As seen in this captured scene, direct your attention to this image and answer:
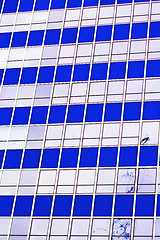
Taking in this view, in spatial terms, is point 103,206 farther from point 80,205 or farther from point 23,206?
point 23,206

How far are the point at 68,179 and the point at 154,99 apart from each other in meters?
10.1

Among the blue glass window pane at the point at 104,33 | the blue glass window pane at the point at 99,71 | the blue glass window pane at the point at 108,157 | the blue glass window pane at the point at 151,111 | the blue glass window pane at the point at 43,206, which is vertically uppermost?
the blue glass window pane at the point at 104,33

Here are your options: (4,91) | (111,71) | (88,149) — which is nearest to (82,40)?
(111,71)

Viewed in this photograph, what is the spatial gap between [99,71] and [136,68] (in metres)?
3.33

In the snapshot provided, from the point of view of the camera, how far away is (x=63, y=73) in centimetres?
5581

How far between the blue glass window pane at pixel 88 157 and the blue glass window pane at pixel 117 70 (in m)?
7.54

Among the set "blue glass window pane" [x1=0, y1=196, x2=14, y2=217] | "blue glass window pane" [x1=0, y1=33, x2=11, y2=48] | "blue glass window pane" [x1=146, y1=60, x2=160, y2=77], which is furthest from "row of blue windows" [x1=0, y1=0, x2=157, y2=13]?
"blue glass window pane" [x1=0, y1=196, x2=14, y2=217]

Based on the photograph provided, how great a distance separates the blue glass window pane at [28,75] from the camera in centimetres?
5638

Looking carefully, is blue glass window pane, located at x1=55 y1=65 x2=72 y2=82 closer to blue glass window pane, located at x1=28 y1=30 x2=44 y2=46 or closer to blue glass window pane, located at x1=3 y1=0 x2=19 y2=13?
blue glass window pane, located at x1=28 y1=30 x2=44 y2=46

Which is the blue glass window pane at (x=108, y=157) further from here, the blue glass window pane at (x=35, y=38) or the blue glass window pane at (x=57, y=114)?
the blue glass window pane at (x=35, y=38)

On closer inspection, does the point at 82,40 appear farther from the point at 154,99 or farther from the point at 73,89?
the point at 154,99

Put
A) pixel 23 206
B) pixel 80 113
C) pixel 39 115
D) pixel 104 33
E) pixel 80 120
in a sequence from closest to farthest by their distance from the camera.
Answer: pixel 23 206 → pixel 80 120 → pixel 80 113 → pixel 39 115 → pixel 104 33

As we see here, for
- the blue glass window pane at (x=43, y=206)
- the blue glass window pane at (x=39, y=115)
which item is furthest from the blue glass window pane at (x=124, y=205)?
the blue glass window pane at (x=39, y=115)

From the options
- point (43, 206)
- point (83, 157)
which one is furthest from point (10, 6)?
point (43, 206)
